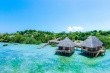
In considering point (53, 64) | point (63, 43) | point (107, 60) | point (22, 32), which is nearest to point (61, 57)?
point (63, 43)

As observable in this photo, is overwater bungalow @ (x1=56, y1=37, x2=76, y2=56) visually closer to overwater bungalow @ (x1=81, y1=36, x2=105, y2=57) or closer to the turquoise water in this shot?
the turquoise water

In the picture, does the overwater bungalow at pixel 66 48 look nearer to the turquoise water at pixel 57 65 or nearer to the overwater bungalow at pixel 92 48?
the turquoise water at pixel 57 65

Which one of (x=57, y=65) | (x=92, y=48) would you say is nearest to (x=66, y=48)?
(x=92, y=48)

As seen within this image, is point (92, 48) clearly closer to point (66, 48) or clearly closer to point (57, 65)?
point (66, 48)

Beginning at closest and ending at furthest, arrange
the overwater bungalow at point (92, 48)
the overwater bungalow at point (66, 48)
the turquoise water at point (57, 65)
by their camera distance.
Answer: the turquoise water at point (57, 65), the overwater bungalow at point (92, 48), the overwater bungalow at point (66, 48)

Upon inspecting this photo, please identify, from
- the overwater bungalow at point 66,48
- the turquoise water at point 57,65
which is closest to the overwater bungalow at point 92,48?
the turquoise water at point 57,65

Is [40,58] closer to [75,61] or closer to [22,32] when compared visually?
[75,61]

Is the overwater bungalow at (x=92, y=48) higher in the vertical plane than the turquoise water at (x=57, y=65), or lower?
higher

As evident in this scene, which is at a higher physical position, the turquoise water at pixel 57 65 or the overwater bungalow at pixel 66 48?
the overwater bungalow at pixel 66 48

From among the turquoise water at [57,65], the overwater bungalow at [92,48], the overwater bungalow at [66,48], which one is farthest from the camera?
the overwater bungalow at [66,48]

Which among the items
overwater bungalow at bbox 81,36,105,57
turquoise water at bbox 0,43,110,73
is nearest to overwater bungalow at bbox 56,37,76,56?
turquoise water at bbox 0,43,110,73

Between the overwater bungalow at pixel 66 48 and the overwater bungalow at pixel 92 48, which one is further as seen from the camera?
the overwater bungalow at pixel 66 48
